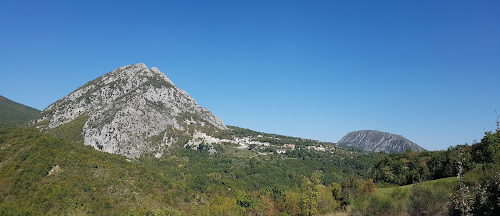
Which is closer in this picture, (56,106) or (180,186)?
(180,186)

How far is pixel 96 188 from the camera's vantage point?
55281 millimetres

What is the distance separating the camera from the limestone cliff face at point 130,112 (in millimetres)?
121562

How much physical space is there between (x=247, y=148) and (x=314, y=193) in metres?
132

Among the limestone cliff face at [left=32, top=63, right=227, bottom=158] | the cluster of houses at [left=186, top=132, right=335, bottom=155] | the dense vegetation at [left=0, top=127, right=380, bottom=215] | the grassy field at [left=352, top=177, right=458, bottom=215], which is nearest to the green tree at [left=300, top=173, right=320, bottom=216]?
the dense vegetation at [left=0, top=127, right=380, bottom=215]

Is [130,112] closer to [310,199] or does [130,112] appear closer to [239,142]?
[239,142]

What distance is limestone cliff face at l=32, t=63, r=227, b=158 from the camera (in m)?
122

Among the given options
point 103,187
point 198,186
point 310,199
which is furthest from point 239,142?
point 310,199

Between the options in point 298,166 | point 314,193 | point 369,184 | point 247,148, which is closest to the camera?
point 314,193

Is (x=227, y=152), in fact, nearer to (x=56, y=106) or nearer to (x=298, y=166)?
(x=298, y=166)

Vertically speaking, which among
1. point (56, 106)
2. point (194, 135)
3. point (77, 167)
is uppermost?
point (56, 106)

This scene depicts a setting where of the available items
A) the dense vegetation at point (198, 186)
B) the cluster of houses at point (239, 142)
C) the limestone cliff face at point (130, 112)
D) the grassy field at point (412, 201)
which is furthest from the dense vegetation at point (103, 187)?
the cluster of houses at point (239, 142)

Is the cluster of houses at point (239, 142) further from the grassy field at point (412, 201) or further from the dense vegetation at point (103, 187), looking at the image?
the grassy field at point (412, 201)

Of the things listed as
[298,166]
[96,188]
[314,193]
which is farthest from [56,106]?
[314,193]

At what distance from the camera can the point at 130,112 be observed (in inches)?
5148
